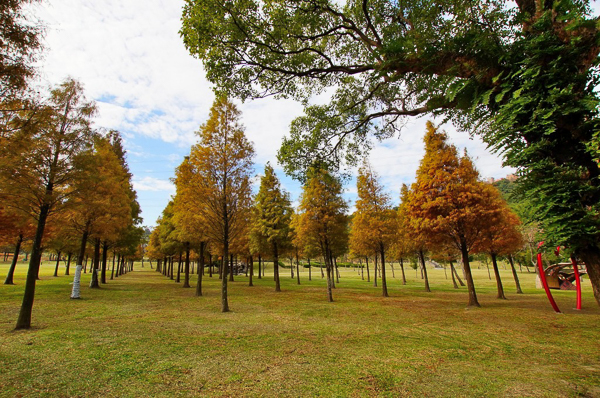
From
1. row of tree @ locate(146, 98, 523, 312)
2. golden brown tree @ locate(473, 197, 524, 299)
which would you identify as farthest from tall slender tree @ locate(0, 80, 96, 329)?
golden brown tree @ locate(473, 197, 524, 299)

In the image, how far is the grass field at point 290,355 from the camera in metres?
4.53

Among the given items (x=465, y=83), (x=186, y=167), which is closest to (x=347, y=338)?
(x=465, y=83)

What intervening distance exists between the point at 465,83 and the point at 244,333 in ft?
27.9

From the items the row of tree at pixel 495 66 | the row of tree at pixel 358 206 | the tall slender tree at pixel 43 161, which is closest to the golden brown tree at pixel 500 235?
the row of tree at pixel 358 206

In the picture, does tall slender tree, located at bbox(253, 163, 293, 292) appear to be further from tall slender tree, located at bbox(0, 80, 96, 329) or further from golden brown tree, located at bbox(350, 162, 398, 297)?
tall slender tree, located at bbox(0, 80, 96, 329)

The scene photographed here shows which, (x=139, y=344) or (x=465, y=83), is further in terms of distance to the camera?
(x=139, y=344)

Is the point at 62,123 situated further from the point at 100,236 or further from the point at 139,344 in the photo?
the point at 100,236

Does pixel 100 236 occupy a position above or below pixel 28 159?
below

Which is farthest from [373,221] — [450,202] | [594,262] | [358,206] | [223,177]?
[594,262]

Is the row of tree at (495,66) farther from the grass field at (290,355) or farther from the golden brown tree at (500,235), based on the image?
the golden brown tree at (500,235)

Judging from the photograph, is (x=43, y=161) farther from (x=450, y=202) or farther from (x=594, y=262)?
(x=450, y=202)

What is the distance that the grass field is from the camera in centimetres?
453

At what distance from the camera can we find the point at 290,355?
6.21m

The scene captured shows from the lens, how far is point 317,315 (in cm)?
1183
